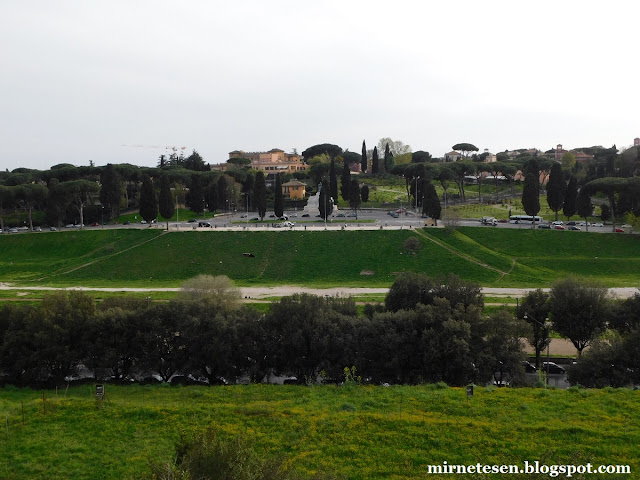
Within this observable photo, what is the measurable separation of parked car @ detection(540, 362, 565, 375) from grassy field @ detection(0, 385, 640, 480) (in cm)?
673

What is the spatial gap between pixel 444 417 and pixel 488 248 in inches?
1362

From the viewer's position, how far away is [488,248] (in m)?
47.0

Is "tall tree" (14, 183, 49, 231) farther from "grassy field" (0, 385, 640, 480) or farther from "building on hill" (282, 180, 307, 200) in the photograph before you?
"grassy field" (0, 385, 640, 480)

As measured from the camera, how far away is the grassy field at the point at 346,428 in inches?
496

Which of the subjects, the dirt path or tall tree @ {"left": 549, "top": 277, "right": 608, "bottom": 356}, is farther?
the dirt path

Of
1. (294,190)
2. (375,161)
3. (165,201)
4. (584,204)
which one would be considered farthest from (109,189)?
(584,204)

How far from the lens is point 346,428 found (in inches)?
565

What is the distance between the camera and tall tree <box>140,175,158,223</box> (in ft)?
181

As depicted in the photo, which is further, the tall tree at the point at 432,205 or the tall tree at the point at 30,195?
the tall tree at the point at 30,195

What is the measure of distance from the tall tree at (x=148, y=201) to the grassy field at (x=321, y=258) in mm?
3645

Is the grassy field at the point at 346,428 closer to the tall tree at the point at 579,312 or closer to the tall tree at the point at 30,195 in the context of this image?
the tall tree at the point at 579,312

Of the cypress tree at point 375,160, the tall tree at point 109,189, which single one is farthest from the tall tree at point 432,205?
the cypress tree at point 375,160

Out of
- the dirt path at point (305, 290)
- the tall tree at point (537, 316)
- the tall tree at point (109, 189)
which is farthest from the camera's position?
the tall tree at point (109, 189)

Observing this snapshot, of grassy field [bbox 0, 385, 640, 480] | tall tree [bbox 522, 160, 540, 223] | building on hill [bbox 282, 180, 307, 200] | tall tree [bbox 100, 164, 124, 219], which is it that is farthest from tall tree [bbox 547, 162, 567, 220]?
tall tree [bbox 100, 164, 124, 219]
